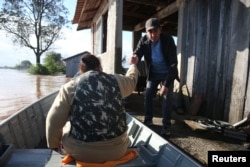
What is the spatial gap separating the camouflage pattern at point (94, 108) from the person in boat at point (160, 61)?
67.7 inches

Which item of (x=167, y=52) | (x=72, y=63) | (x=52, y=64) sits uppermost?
(x=167, y=52)

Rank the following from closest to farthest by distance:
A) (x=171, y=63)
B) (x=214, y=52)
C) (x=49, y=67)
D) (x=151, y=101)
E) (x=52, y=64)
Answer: (x=171, y=63)
(x=151, y=101)
(x=214, y=52)
(x=49, y=67)
(x=52, y=64)

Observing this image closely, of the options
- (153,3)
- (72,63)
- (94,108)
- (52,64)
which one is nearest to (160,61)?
(94,108)

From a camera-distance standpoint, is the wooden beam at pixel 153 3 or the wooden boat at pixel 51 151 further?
the wooden beam at pixel 153 3

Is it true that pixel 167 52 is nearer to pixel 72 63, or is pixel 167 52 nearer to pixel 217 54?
pixel 217 54

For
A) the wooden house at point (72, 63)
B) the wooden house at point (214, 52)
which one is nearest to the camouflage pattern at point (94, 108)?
the wooden house at point (214, 52)

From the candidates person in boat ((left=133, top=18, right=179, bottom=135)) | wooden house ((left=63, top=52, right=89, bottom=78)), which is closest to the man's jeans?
person in boat ((left=133, top=18, right=179, bottom=135))

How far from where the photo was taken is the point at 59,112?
254 cm

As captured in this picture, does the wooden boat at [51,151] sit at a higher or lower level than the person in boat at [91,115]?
lower

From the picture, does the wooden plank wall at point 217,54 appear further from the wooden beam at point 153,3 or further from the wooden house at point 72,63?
the wooden house at point 72,63

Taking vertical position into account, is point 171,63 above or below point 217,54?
below

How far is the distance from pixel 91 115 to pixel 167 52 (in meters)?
2.28

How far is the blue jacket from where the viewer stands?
167 inches

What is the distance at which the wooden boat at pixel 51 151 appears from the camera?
2.96m
